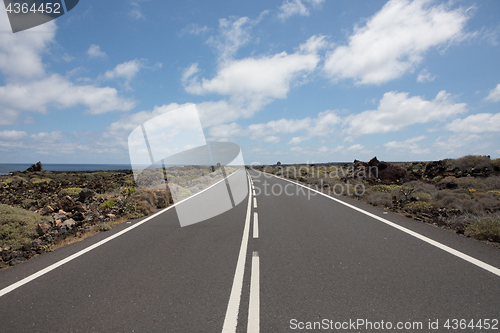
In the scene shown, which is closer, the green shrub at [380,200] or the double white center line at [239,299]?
the double white center line at [239,299]

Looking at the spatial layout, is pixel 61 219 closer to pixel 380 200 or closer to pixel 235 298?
pixel 235 298

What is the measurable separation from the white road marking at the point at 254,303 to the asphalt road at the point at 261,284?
0.5 inches

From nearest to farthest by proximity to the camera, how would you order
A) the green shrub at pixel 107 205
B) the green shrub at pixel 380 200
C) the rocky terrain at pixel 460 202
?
the rocky terrain at pixel 460 202 < the green shrub at pixel 107 205 < the green shrub at pixel 380 200

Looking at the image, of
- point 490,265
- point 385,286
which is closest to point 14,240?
point 385,286

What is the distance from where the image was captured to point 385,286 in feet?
11.7

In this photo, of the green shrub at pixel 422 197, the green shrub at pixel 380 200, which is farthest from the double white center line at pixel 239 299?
the green shrub at pixel 422 197

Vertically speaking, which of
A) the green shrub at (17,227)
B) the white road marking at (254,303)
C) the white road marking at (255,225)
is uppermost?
the green shrub at (17,227)

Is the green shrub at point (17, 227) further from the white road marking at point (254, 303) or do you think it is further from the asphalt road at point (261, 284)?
the white road marking at point (254, 303)

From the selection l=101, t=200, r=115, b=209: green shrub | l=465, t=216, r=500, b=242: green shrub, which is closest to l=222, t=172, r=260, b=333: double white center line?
l=465, t=216, r=500, b=242: green shrub

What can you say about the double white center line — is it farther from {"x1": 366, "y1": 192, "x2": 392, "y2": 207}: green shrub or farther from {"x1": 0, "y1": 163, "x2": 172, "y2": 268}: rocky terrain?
{"x1": 366, "y1": 192, "x2": 392, "y2": 207}: green shrub

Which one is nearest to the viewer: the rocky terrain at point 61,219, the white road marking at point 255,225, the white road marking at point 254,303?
the white road marking at point 254,303

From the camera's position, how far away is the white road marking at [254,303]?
2.73 metres

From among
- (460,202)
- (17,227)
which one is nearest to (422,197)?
(460,202)

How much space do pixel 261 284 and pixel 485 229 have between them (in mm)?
5913
